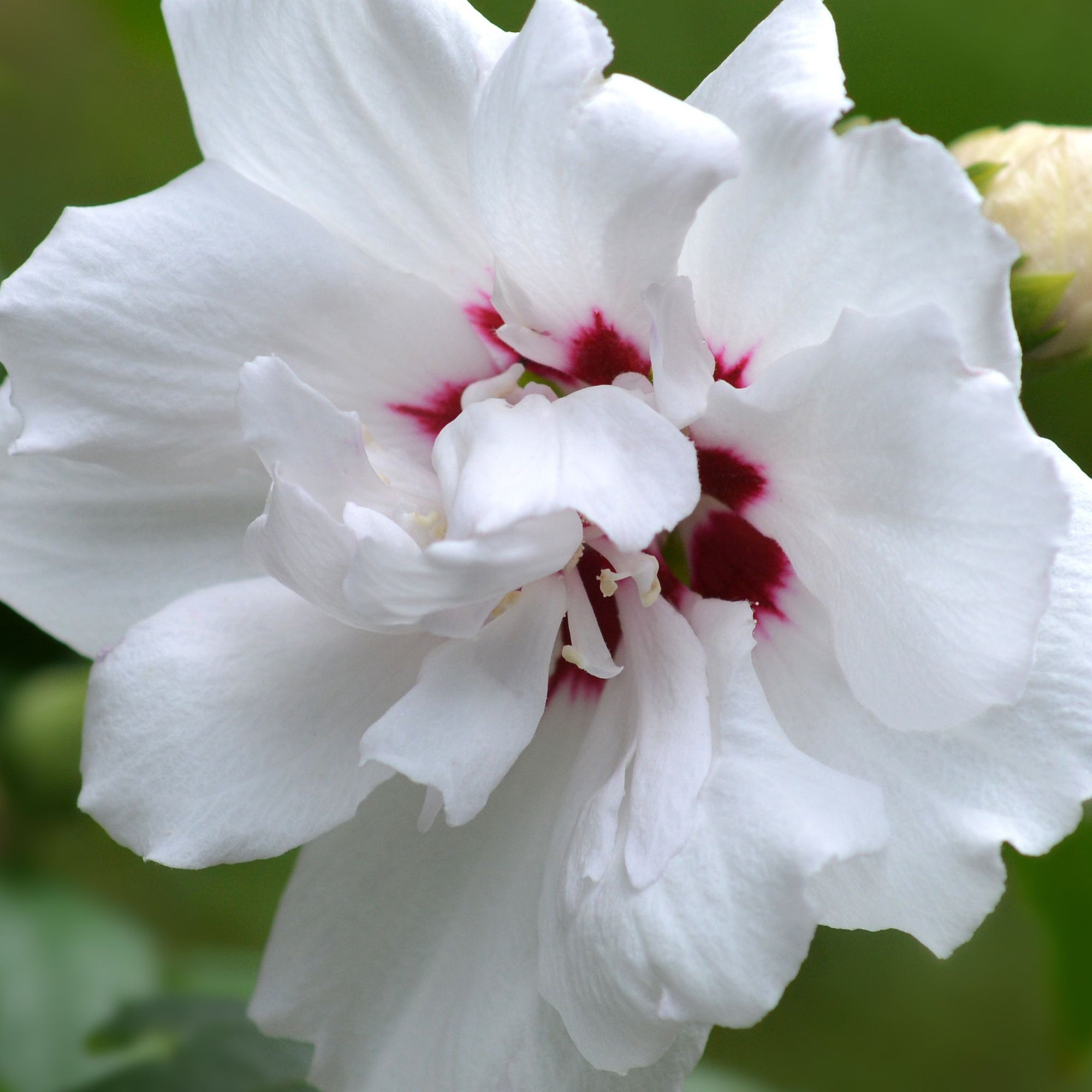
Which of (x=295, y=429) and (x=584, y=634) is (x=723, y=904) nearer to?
(x=584, y=634)

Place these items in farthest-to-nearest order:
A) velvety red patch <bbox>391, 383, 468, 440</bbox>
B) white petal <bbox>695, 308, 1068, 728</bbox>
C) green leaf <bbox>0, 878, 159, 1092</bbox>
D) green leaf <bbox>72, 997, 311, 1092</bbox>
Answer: green leaf <bbox>0, 878, 159, 1092</bbox> → green leaf <bbox>72, 997, 311, 1092</bbox> → velvety red patch <bbox>391, 383, 468, 440</bbox> → white petal <bbox>695, 308, 1068, 728</bbox>

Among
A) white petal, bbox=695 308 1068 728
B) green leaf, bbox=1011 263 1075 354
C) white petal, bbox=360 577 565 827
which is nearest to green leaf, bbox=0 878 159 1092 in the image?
white petal, bbox=360 577 565 827

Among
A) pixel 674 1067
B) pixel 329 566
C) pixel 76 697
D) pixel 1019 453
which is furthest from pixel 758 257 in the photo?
pixel 76 697

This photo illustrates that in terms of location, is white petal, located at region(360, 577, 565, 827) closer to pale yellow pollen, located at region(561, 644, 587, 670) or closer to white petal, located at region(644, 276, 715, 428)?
pale yellow pollen, located at region(561, 644, 587, 670)

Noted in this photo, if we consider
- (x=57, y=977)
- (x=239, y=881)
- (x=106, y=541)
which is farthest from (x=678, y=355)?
(x=239, y=881)

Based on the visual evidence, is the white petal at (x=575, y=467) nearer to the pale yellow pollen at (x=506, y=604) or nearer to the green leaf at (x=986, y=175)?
the pale yellow pollen at (x=506, y=604)

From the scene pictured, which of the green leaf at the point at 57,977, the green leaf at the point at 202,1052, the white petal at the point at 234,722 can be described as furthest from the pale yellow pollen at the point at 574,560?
the green leaf at the point at 57,977
